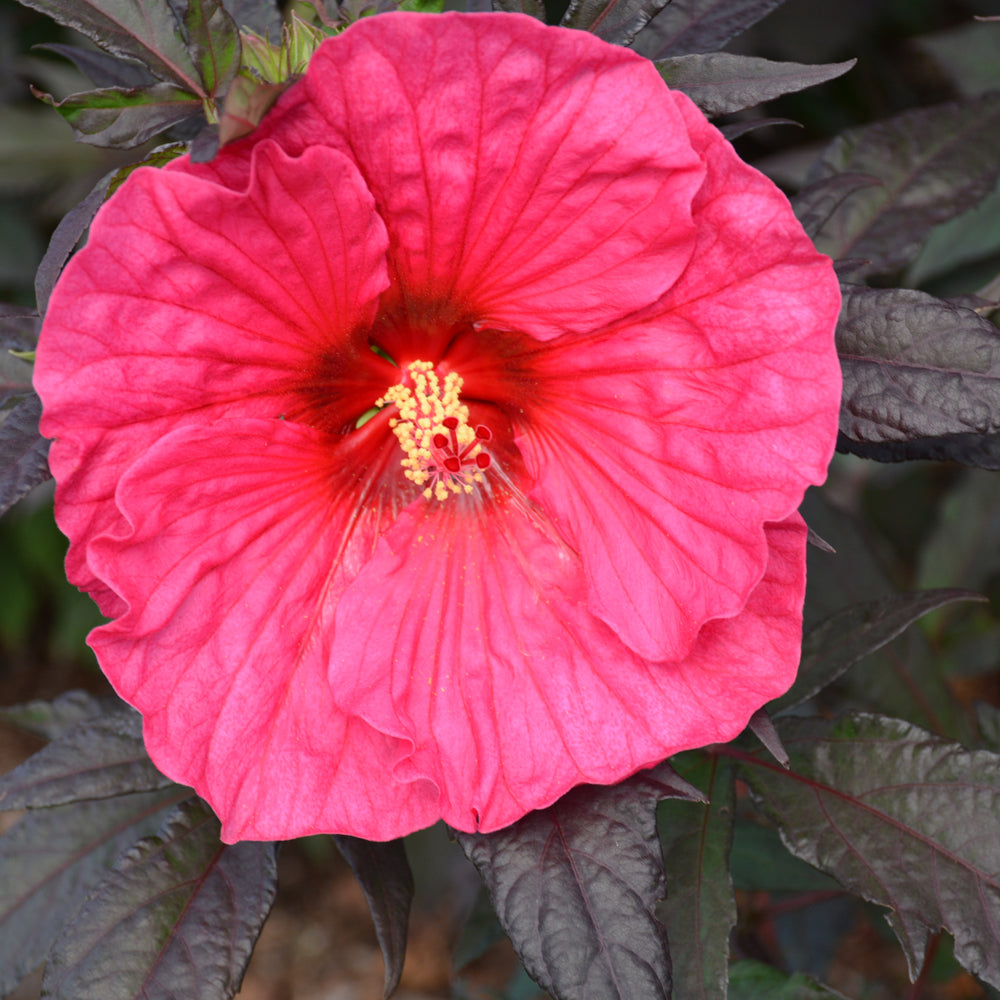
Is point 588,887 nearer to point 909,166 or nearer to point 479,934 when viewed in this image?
point 479,934

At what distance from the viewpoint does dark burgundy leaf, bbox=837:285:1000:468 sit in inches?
41.8

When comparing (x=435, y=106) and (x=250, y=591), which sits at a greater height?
(x=435, y=106)

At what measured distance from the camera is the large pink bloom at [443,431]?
95cm

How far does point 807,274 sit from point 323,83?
48 cm

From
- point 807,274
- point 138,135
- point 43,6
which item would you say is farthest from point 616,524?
point 43,6

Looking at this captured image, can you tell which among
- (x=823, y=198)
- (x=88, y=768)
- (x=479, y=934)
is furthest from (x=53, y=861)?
(x=823, y=198)

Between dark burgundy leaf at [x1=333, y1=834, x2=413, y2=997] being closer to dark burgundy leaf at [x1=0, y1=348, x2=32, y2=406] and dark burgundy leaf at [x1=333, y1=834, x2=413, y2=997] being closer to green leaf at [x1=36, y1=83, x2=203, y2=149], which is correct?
dark burgundy leaf at [x1=0, y1=348, x2=32, y2=406]

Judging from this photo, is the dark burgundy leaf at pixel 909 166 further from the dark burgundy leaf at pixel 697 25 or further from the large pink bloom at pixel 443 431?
the large pink bloom at pixel 443 431

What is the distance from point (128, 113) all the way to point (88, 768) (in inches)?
32.9

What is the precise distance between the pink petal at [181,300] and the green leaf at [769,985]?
3.29 feet

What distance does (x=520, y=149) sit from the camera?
3.24ft

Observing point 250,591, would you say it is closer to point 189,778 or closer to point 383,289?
point 189,778

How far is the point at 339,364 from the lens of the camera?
47.8 inches

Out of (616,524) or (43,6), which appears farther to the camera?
(616,524)
